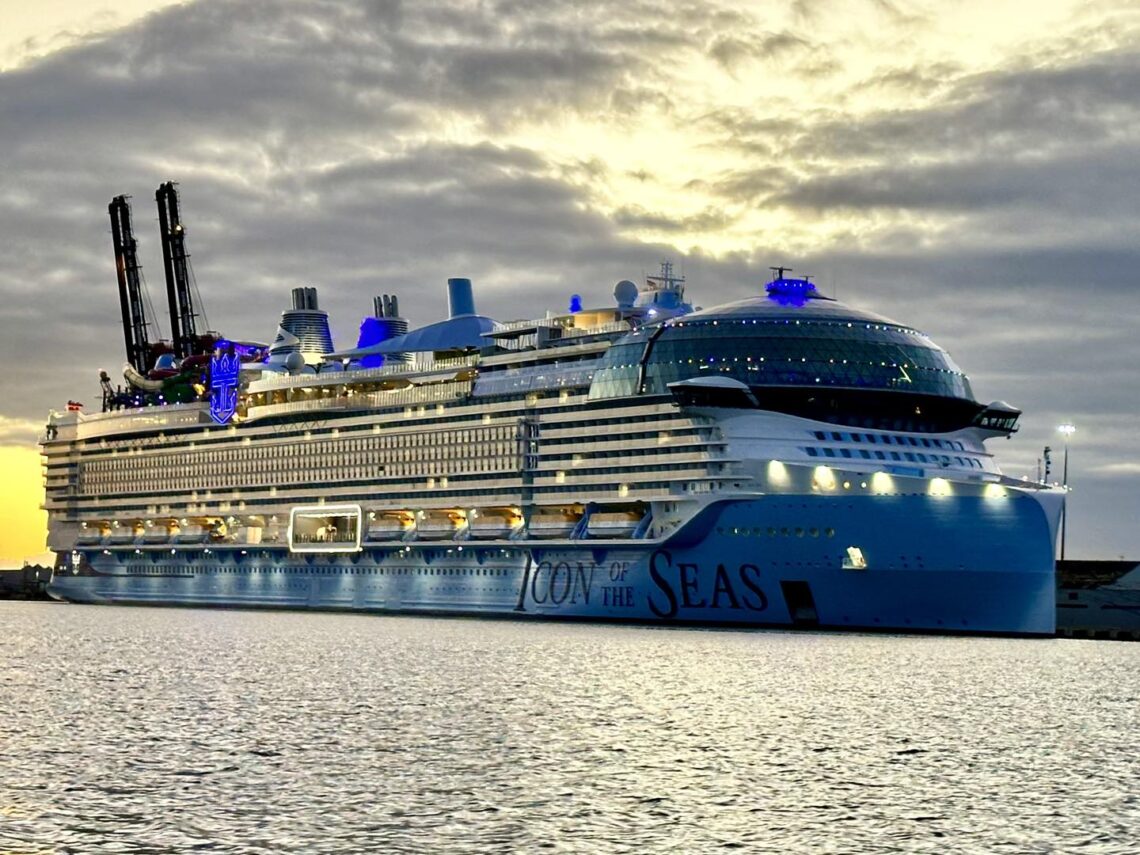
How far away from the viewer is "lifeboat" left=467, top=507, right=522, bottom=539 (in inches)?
4697

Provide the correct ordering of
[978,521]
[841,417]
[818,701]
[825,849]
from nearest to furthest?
[825,849], [818,701], [978,521], [841,417]

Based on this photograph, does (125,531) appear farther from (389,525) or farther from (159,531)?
(389,525)

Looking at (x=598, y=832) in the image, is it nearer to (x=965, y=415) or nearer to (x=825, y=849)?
(x=825, y=849)

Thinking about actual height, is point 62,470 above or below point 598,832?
above

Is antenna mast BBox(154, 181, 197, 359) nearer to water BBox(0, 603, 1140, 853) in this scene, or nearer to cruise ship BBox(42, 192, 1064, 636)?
cruise ship BBox(42, 192, 1064, 636)

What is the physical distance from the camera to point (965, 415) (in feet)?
359

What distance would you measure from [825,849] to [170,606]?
12922cm

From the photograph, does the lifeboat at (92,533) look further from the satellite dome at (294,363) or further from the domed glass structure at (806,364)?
the domed glass structure at (806,364)

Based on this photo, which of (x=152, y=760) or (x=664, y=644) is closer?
(x=152, y=760)

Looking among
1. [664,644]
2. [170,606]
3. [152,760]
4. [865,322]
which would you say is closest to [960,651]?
[664,644]

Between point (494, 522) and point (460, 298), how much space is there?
2439 cm

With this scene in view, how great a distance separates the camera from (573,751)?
1893 inches

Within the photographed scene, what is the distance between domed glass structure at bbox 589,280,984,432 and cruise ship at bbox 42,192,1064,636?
171 mm

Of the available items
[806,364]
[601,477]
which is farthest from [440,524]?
[806,364]
